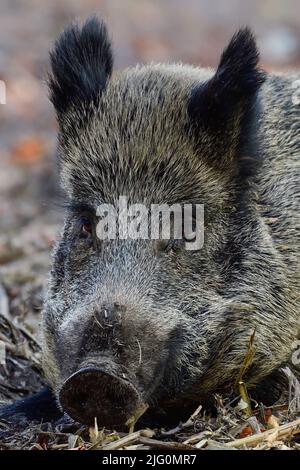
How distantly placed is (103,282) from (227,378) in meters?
0.92

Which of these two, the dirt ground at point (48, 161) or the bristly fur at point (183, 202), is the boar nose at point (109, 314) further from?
the dirt ground at point (48, 161)

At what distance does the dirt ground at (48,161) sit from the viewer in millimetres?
5156

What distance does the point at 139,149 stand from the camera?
5.57 m

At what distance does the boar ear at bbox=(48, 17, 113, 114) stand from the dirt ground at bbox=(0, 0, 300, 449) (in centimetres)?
26

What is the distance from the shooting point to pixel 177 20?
907 inches

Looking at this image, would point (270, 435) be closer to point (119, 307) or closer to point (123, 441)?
point (123, 441)

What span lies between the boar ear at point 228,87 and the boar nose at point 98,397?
1.71 meters

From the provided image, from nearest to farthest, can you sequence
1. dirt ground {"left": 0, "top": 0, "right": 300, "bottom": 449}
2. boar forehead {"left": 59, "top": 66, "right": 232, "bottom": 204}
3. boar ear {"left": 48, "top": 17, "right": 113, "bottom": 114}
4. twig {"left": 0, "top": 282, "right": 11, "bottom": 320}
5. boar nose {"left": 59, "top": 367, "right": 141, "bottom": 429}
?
boar nose {"left": 59, "top": 367, "right": 141, "bottom": 429} < dirt ground {"left": 0, "top": 0, "right": 300, "bottom": 449} < boar forehead {"left": 59, "top": 66, "right": 232, "bottom": 204} < boar ear {"left": 48, "top": 17, "right": 113, "bottom": 114} < twig {"left": 0, "top": 282, "right": 11, "bottom": 320}

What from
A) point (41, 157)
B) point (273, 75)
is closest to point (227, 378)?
point (273, 75)

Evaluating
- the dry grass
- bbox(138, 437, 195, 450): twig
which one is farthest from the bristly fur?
bbox(138, 437, 195, 450): twig

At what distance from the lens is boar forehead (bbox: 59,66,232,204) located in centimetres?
552

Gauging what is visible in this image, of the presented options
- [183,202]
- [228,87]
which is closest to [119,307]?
[183,202]

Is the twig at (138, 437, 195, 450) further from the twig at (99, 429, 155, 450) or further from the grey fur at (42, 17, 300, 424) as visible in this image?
the grey fur at (42, 17, 300, 424)
